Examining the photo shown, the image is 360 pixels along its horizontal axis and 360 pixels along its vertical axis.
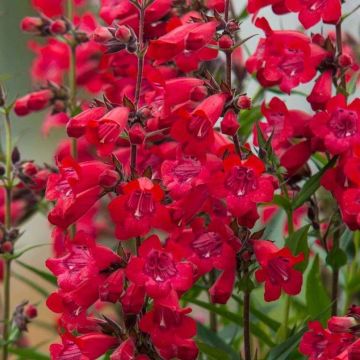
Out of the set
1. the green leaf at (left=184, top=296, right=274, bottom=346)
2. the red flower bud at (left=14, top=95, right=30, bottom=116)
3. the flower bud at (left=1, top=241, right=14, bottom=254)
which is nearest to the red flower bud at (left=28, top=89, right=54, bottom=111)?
the red flower bud at (left=14, top=95, right=30, bottom=116)

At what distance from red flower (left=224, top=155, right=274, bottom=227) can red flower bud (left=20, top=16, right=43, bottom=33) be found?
454 mm

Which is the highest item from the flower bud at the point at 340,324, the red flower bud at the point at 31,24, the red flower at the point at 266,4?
the red flower at the point at 266,4

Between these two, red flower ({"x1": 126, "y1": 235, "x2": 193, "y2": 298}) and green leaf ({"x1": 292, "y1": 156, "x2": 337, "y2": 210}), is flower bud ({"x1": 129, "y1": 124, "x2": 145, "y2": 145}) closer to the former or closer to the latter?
red flower ({"x1": 126, "y1": 235, "x2": 193, "y2": 298})

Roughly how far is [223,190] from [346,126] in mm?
132

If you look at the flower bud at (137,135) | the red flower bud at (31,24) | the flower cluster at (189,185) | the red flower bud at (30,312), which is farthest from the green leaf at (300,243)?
the red flower bud at (31,24)

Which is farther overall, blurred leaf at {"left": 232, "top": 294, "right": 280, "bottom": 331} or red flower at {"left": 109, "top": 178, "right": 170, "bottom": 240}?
blurred leaf at {"left": 232, "top": 294, "right": 280, "bottom": 331}

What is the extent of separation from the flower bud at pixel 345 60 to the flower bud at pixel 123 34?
0.21 meters

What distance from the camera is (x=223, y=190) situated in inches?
27.2

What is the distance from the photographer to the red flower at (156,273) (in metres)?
0.65

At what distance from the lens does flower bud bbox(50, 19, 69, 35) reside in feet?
3.38

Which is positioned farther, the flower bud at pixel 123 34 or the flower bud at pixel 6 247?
the flower bud at pixel 6 247

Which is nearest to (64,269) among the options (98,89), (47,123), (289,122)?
(289,122)

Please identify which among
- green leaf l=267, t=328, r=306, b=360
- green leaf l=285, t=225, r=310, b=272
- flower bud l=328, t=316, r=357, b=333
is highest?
flower bud l=328, t=316, r=357, b=333

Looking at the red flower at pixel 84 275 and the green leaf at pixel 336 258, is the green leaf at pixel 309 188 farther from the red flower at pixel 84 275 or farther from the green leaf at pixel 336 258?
the red flower at pixel 84 275
